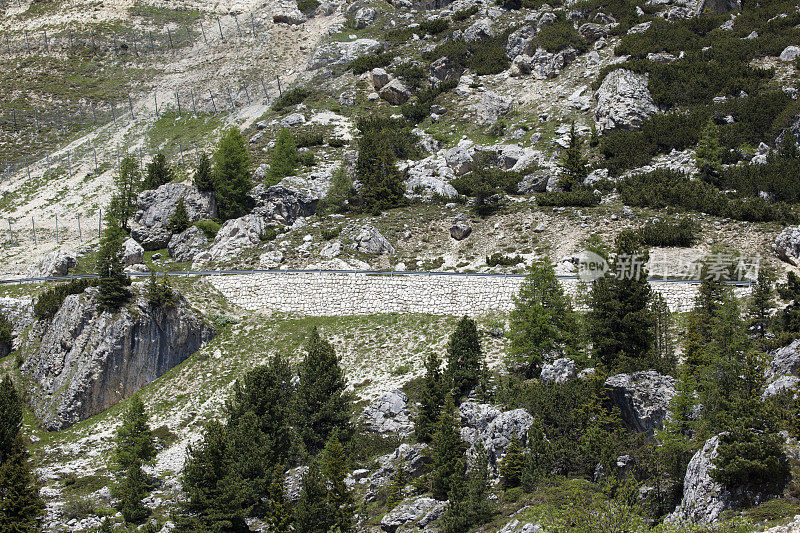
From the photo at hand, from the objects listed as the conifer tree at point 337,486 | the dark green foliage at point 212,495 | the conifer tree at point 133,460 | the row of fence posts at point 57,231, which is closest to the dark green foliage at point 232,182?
the row of fence posts at point 57,231

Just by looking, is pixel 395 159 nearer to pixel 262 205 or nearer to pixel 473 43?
pixel 262 205

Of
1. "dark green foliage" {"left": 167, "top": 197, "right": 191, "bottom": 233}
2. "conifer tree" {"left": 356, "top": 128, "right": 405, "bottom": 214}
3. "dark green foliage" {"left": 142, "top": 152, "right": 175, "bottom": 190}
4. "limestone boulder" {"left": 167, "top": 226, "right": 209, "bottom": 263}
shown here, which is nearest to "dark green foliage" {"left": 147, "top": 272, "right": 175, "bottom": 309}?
"limestone boulder" {"left": 167, "top": 226, "right": 209, "bottom": 263}

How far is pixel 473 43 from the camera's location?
85.2 meters

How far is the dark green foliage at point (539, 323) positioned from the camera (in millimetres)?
36906

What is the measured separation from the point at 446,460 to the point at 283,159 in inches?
1631

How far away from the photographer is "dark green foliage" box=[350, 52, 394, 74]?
85.5m

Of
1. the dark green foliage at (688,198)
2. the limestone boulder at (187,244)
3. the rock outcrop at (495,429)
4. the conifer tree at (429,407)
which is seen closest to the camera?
the rock outcrop at (495,429)

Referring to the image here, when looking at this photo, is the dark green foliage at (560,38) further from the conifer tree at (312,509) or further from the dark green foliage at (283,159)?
the conifer tree at (312,509)

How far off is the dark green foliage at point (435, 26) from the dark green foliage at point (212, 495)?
75.2 metres

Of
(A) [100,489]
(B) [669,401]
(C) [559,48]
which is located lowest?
(A) [100,489]

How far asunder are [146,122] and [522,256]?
57889 millimetres

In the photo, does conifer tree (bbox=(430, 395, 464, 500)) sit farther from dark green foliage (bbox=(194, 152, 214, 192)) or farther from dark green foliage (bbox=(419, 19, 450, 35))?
dark green foliage (bbox=(419, 19, 450, 35))

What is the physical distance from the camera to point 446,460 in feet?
94.7

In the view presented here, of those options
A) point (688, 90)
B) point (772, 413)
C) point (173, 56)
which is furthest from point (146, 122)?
point (772, 413)
